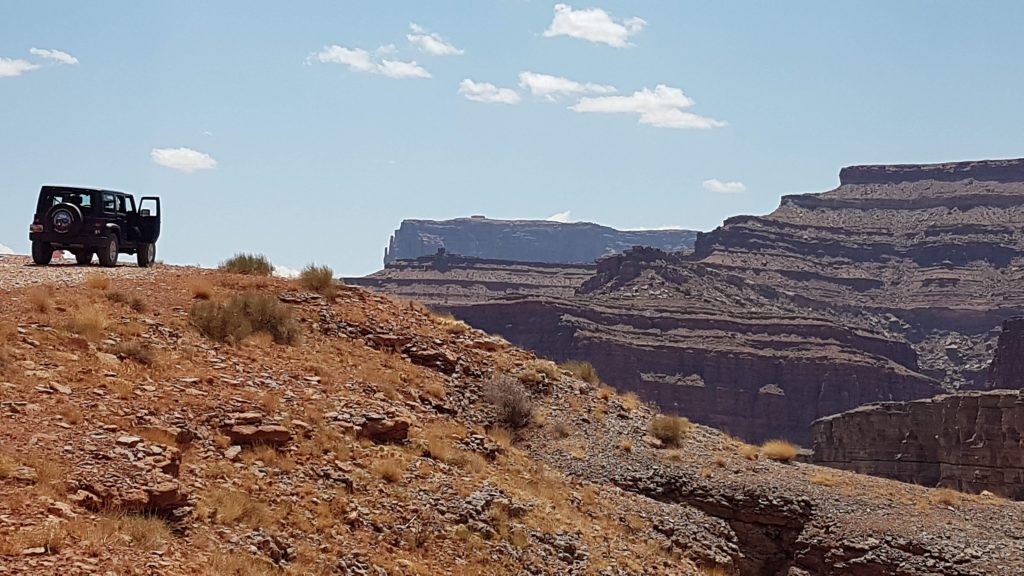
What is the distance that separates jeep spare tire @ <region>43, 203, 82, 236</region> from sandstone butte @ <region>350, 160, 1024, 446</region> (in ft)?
249

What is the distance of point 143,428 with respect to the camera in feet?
37.1

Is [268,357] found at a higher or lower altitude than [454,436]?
higher

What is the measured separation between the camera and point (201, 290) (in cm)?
1786

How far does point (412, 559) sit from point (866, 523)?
799cm

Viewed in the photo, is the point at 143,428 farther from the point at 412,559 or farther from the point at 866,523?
A: the point at 866,523

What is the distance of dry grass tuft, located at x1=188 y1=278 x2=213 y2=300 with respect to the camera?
1781 centimetres

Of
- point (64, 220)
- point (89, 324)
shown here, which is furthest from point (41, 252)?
point (89, 324)

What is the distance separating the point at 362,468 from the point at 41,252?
42.4 feet

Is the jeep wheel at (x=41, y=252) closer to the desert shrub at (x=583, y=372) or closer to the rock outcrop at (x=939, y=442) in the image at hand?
the desert shrub at (x=583, y=372)

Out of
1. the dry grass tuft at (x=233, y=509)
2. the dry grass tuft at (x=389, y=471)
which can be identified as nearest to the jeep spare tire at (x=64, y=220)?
the dry grass tuft at (x=389, y=471)

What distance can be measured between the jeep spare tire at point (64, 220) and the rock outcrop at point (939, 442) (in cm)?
3235

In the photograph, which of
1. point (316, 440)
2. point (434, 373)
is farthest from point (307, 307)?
point (316, 440)

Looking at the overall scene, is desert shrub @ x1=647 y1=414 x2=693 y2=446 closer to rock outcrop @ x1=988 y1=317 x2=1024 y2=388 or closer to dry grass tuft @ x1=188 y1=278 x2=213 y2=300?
dry grass tuft @ x1=188 y1=278 x2=213 y2=300

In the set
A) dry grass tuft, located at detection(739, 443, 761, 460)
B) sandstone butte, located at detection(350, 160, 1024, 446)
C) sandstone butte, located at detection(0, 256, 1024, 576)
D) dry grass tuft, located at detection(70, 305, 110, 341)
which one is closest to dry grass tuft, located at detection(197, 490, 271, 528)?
sandstone butte, located at detection(0, 256, 1024, 576)
